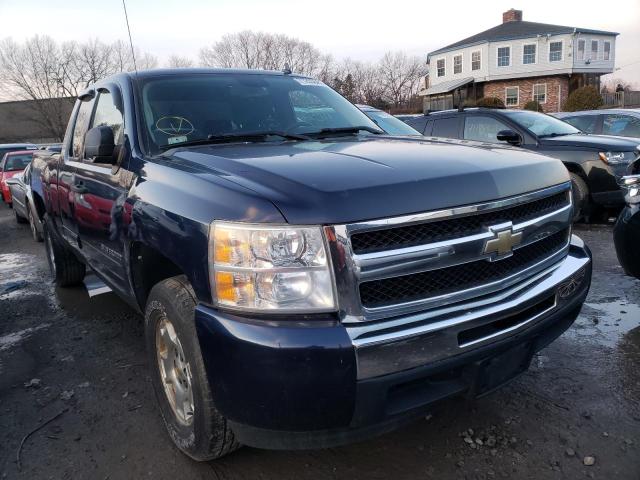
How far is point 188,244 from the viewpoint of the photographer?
6.61ft

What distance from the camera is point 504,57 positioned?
3781cm

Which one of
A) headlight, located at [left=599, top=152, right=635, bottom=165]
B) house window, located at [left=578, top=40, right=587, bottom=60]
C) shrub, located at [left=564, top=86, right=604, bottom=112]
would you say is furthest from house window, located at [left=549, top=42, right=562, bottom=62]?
headlight, located at [left=599, top=152, right=635, bottom=165]

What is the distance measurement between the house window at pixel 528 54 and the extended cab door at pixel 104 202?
1546 inches

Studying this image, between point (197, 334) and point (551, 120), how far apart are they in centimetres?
802

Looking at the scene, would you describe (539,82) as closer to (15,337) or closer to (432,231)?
(15,337)

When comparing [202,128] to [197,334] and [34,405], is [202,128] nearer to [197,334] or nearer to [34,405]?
[197,334]

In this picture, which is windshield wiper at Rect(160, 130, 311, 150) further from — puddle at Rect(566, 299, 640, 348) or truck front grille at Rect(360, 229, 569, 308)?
puddle at Rect(566, 299, 640, 348)

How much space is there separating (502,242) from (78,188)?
2845mm

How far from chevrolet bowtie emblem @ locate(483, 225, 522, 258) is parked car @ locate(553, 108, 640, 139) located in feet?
27.4

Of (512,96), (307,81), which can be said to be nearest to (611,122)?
(307,81)

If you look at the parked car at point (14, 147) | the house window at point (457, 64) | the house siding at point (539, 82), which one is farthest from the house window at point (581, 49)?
the parked car at point (14, 147)

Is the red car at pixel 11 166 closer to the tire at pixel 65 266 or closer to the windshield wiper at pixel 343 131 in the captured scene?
the tire at pixel 65 266

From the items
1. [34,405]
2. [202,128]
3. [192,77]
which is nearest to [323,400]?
[202,128]

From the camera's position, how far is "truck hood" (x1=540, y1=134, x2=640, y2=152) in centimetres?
688
